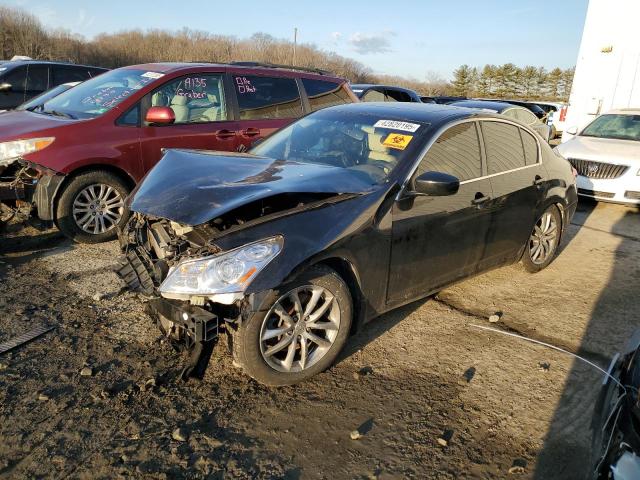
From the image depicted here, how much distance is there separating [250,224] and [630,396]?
77.3 inches

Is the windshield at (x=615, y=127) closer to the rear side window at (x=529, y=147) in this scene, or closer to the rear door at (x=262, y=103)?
the rear side window at (x=529, y=147)

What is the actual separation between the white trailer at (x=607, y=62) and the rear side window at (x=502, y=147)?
24.0ft

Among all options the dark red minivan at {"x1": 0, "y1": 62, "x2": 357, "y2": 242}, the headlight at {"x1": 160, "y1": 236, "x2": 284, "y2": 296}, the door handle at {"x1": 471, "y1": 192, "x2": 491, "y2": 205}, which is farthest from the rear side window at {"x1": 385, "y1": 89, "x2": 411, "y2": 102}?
the headlight at {"x1": 160, "y1": 236, "x2": 284, "y2": 296}

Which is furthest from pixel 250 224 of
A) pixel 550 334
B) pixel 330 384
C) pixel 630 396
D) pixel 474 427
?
pixel 550 334

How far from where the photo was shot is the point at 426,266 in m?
3.54

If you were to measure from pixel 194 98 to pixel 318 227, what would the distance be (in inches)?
138

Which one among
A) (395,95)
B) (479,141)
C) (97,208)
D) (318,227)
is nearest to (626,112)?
(395,95)

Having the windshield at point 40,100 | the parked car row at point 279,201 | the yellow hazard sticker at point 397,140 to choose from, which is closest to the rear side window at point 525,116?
the parked car row at point 279,201

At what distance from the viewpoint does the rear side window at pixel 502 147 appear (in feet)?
13.2

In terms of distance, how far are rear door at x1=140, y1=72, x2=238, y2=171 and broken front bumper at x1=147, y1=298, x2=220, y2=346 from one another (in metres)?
2.96

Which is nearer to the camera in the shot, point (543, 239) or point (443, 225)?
point (443, 225)

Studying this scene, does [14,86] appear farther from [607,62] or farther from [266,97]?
[607,62]

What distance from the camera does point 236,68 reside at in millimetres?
5945

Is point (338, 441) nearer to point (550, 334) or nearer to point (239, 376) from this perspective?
point (239, 376)
